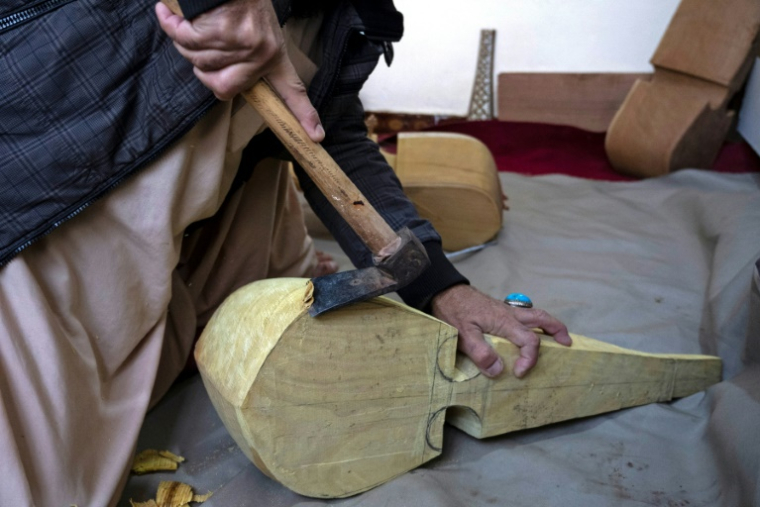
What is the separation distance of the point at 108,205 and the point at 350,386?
1.44ft

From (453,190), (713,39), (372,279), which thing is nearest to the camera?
(372,279)

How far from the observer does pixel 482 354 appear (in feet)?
3.33

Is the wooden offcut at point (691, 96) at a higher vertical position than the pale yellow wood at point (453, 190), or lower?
lower

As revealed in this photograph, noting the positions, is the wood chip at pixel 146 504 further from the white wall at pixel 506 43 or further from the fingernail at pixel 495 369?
the white wall at pixel 506 43

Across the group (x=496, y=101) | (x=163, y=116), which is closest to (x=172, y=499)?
(x=163, y=116)

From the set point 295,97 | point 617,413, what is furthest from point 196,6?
point 617,413

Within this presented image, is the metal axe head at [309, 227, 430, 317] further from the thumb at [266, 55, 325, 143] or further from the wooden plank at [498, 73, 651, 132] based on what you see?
the wooden plank at [498, 73, 651, 132]

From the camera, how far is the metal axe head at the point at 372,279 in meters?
0.87

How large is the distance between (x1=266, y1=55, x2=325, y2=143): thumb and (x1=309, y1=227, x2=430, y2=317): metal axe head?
0.18 m

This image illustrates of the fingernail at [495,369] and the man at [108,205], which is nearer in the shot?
the man at [108,205]

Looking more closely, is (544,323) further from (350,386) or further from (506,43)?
(506,43)

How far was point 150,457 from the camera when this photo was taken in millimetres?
1117

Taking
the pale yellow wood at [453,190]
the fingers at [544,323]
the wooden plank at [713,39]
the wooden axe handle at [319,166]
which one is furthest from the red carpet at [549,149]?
the wooden axe handle at [319,166]

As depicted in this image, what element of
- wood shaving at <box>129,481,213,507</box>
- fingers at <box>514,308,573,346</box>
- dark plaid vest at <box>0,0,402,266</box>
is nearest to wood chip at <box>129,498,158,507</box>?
wood shaving at <box>129,481,213,507</box>
